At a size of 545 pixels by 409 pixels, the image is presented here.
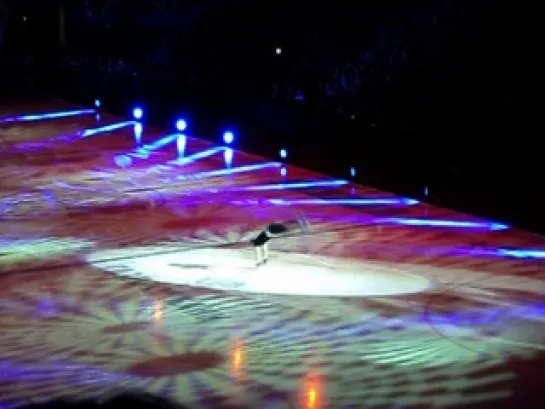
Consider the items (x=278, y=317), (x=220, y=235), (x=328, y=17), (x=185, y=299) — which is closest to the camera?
(x=278, y=317)

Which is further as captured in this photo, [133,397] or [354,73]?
[354,73]

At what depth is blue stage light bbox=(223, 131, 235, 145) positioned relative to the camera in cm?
839

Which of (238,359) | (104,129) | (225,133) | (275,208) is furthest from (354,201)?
(104,129)

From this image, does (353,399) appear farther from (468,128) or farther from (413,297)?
(468,128)

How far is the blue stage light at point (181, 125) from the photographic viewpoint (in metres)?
9.09

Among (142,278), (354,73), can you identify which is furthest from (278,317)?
(354,73)

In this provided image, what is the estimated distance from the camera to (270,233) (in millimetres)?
5168

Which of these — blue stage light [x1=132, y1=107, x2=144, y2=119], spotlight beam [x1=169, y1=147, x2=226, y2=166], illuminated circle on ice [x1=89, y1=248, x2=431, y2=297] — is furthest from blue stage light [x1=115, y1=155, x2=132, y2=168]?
illuminated circle on ice [x1=89, y1=248, x2=431, y2=297]

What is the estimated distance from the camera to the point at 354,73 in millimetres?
8688

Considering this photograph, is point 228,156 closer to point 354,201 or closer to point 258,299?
point 354,201

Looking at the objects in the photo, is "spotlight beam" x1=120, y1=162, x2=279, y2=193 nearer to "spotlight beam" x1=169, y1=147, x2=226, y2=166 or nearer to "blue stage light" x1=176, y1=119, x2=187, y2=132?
"spotlight beam" x1=169, y1=147, x2=226, y2=166

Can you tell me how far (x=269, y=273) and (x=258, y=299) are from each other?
1.44ft

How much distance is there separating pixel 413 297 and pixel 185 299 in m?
0.89

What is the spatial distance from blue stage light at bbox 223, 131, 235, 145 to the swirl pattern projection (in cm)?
157
